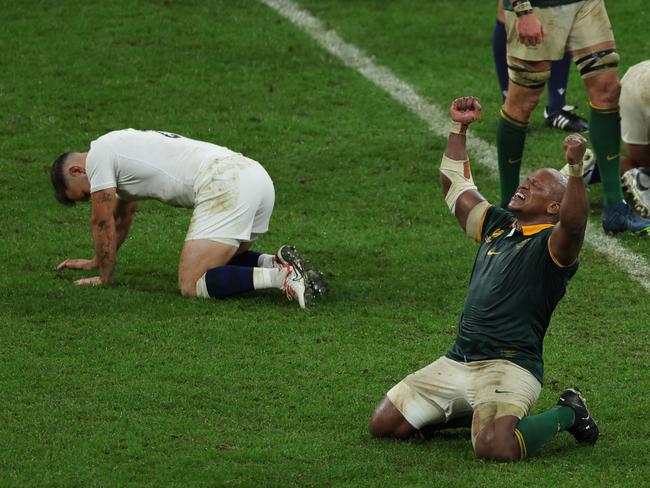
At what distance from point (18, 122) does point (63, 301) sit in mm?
3701

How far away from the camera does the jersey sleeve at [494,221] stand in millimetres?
6547

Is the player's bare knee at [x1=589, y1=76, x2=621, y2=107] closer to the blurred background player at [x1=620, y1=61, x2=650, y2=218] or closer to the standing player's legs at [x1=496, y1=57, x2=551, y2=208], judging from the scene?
the standing player's legs at [x1=496, y1=57, x2=551, y2=208]

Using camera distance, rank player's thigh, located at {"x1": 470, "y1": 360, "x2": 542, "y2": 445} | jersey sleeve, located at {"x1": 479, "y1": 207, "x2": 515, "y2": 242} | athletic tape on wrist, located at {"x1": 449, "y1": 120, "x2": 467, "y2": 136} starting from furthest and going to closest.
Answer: athletic tape on wrist, located at {"x1": 449, "y1": 120, "x2": 467, "y2": 136}
jersey sleeve, located at {"x1": 479, "y1": 207, "x2": 515, "y2": 242}
player's thigh, located at {"x1": 470, "y1": 360, "x2": 542, "y2": 445}

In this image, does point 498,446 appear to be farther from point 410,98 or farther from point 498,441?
point 410,98

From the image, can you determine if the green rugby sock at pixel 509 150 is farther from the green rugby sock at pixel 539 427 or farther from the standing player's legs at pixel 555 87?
the green rugby sock at pixel 539 427

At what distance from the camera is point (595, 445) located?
→ 627 cm

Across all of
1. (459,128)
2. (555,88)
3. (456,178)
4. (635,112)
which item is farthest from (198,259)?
(555,88)

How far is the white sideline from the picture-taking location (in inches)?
352

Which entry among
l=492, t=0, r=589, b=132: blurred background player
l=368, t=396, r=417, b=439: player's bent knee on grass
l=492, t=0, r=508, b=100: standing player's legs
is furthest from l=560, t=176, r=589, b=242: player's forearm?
l=492, t=0, r=508, b=100: standing player's legs

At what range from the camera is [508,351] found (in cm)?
627

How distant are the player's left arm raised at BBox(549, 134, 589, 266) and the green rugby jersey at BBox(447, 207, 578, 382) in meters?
0.10

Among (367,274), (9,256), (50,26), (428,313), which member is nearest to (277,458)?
(428,313)

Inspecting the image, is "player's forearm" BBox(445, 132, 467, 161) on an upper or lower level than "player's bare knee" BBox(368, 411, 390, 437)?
upper

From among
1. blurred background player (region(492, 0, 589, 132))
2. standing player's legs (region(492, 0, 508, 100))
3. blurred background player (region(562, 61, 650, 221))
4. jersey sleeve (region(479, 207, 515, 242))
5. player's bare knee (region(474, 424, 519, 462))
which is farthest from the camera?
standing player's legs (region(492, 0, 508, 100))
